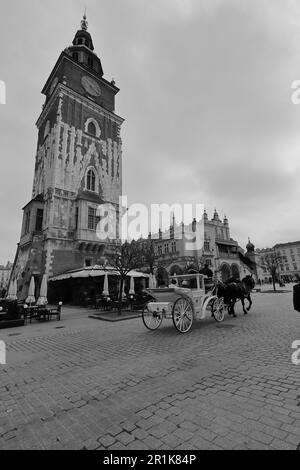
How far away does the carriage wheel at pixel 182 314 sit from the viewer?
7.61 m

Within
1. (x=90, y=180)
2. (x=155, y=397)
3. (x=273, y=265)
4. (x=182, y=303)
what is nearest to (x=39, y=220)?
(x=90, y=180)

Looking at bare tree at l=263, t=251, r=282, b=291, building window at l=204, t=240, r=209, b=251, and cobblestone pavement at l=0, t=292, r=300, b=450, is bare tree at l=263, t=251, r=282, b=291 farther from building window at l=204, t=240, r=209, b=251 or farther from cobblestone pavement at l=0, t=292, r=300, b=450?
cobblestone pavement at l=0, t=292, r=300, b=450

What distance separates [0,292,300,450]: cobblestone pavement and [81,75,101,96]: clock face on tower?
120ft

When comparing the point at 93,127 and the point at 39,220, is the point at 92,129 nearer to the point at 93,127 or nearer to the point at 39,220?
the point at 93,127

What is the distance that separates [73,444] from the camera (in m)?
2.33

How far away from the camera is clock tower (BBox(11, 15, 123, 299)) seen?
2509 centimetres

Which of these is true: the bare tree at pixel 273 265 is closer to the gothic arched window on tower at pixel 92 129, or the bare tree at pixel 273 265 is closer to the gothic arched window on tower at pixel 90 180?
the gothic arched window on tower at pixel 90 180

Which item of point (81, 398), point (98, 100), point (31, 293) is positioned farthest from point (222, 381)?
point (98, 100)

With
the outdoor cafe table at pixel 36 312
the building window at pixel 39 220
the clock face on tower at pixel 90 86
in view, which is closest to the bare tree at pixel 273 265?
the outdoor cafe table at pixel 36 312

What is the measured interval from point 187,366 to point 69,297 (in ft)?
74.4

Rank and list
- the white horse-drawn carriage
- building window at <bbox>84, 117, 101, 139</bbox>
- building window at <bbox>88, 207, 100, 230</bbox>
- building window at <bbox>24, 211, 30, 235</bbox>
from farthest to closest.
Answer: building window at <bbox>84, 117, 101, 139</bbox>
building window at <bbox>88, 207, 100, 230</bbox>
building window at <bbox>24, 211, 30, 235</bbox>
the white horse-drawn carriage

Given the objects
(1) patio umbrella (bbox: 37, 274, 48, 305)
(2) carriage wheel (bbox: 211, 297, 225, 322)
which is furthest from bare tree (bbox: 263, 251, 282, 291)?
(1) patio umbrella (bbox: 37, 274, 48, 305)

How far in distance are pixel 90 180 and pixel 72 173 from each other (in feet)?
8.32

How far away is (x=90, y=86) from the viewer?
33406mm
